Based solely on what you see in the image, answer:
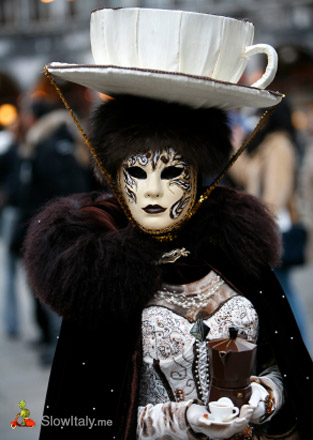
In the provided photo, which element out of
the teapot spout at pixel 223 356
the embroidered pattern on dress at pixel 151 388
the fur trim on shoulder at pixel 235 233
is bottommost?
the embroidered pattern on dress at pixel 151 388

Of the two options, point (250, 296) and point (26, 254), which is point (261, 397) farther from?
point (26, 254)

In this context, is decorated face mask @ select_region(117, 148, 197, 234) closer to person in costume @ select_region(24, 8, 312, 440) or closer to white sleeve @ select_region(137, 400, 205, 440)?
person in costume @ select_region(24, 8, 312, 440)

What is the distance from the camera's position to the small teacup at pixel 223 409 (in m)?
1.99

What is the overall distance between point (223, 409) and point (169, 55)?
43.0 inches

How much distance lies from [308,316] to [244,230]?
486 centimetres

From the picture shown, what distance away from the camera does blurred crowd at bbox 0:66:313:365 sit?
17.1 feet

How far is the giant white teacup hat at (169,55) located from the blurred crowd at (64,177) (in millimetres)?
2229

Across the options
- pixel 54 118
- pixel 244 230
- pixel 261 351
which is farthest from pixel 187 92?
pixel 54 118

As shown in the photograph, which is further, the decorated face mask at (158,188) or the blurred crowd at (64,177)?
the blurred crowd at (64,177)

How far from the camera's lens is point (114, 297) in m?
2.22

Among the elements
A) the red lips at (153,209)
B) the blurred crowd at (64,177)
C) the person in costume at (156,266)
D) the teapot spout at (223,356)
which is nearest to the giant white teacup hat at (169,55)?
the person in costume at (156,266)

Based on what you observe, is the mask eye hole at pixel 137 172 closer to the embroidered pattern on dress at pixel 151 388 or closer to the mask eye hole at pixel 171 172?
the mask eye hole at pixel 171 172

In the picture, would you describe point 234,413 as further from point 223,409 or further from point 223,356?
point 223,356

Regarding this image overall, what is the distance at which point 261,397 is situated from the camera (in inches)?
87.3
